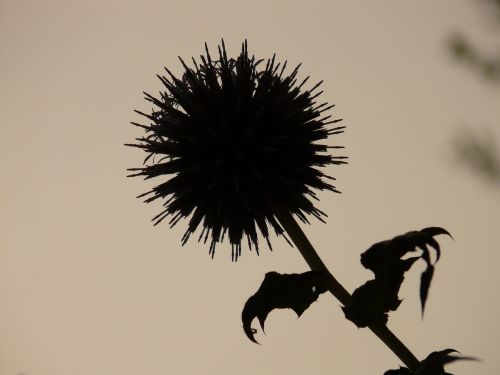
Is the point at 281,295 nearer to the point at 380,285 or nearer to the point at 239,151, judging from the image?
the point at 380,285

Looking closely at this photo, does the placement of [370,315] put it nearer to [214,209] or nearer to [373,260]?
[373,260]

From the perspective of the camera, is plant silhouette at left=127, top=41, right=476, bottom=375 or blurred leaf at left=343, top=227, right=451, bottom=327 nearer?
blurred leaf at left=343, top=227, right=451, bottom=327

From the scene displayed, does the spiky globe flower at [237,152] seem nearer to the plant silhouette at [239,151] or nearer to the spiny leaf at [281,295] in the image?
the plant silhouette at [239,151]

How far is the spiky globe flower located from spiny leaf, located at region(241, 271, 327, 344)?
1.53 feet

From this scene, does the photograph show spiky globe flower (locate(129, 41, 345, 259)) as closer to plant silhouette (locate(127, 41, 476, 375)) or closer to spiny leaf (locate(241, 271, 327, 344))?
plant silhouette (locate(127, 41, 476, 375))

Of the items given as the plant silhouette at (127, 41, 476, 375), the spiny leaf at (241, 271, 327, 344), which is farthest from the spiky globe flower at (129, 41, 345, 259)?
the spiny leaf at (241, 271, 327, 344)

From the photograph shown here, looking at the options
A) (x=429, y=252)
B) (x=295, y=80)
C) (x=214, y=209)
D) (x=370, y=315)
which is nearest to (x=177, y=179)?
(x=214, y=209)

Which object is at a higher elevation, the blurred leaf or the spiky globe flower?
the spiky globe flower

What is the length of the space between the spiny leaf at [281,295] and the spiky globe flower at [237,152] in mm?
466

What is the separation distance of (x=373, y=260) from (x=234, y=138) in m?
0.87

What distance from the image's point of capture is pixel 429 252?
1.02 meters

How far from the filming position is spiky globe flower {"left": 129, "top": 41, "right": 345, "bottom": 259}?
176 centimetres

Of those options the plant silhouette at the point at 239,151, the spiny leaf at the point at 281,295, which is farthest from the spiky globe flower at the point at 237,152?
the spiny leaf at the point at 281,295

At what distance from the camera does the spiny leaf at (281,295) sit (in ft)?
4.02
